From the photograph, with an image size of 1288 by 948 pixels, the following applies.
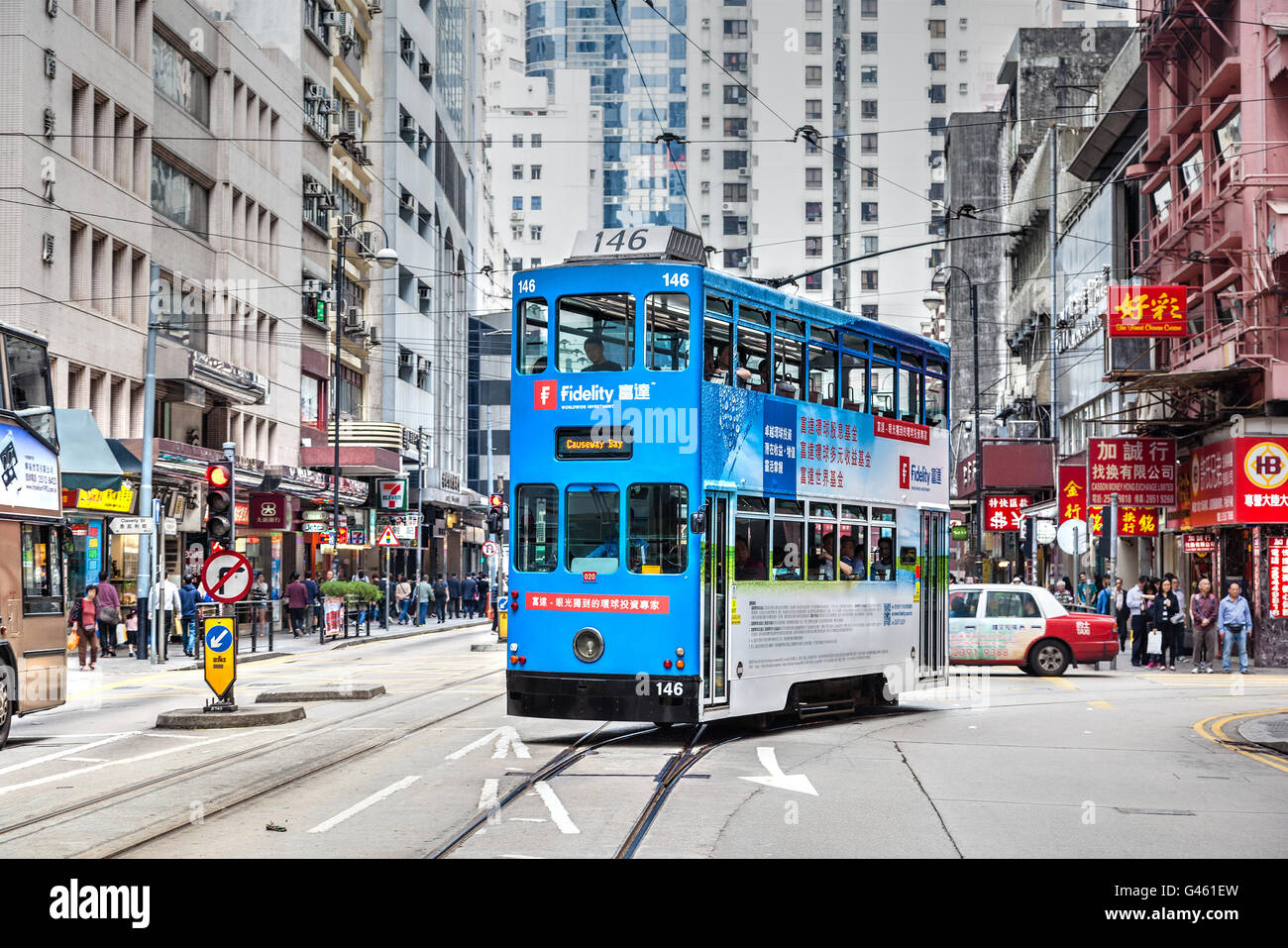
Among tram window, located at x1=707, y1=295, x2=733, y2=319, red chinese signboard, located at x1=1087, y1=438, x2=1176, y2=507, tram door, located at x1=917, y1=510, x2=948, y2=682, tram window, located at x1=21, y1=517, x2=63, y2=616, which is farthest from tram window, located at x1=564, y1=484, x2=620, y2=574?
red chinese signboard, located at x1=1087, y1=438, x2=1176, y2=507

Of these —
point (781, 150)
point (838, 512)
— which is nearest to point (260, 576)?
point (838, 512)

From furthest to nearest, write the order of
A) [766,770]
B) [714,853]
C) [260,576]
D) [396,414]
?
[396,414]
[260,576]
[766,770]
[714,853]

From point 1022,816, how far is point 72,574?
29.4m

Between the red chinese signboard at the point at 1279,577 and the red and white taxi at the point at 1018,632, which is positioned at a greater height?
the red chinese signboard at the point at 1279,577

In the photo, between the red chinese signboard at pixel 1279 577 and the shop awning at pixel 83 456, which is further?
the shop awning at pixel 83 456

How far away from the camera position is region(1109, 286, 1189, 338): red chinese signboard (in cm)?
3481

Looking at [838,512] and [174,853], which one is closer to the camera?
[174,853]

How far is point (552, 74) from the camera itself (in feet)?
481

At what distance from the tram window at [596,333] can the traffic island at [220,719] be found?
6.17 metres

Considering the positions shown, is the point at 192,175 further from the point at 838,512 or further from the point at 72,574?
the point at 838,512

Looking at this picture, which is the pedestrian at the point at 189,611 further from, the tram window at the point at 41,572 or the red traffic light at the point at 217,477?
the tram window at the point at 41,572

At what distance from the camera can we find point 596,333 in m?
16.8

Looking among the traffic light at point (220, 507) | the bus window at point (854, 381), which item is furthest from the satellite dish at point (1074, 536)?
the traffic light at point (220, 507)

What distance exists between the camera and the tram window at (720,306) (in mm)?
16781
